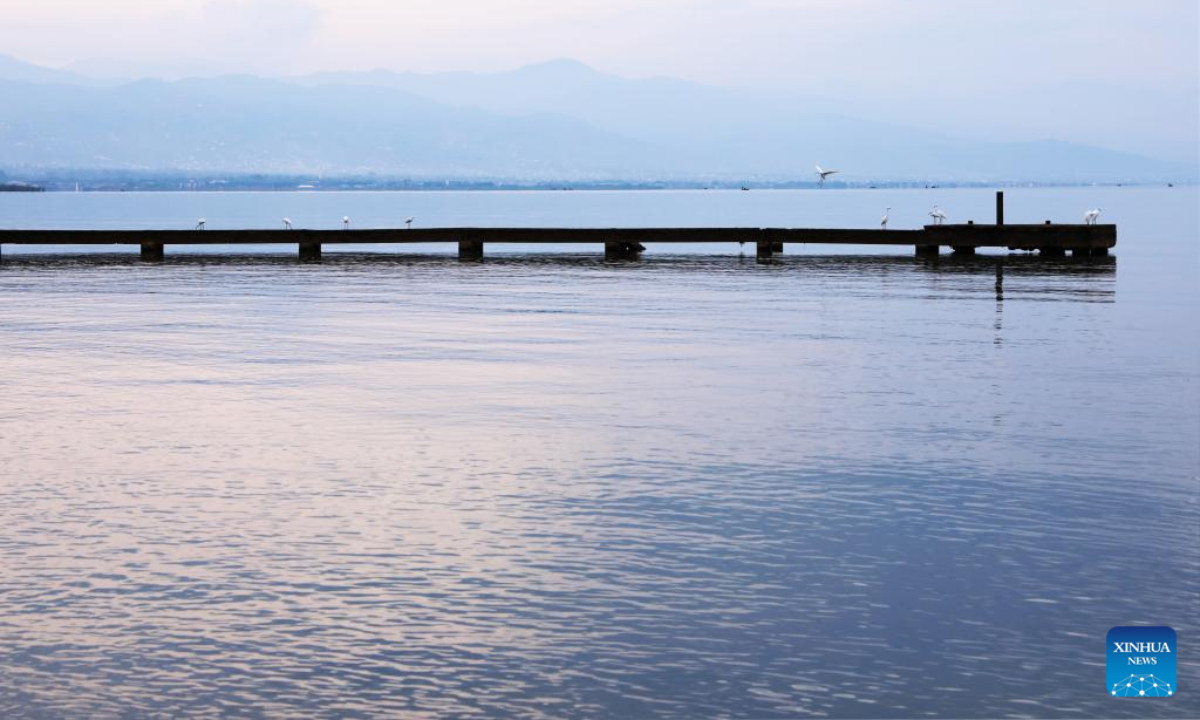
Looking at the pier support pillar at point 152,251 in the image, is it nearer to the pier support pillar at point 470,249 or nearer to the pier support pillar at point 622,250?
the pier support pillar at point 470,249

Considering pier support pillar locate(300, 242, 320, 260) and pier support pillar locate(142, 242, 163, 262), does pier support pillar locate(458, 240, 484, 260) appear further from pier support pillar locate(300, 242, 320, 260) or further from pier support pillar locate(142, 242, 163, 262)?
pier support pillar locate(142, 242, 163, 262)

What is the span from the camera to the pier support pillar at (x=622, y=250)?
71500 mm

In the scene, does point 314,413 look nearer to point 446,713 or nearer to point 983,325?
point 446,713

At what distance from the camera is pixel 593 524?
1409cm

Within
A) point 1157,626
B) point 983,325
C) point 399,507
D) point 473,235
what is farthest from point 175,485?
point 473,235

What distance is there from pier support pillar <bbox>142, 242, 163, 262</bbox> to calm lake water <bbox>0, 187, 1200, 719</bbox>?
40.3 m

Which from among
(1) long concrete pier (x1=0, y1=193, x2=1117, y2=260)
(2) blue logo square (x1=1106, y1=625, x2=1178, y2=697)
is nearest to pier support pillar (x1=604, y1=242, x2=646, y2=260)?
(1) long concrete pier (x1=0, y1=193, x2=1117, y2=260)

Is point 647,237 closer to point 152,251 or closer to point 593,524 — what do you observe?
point 152,251

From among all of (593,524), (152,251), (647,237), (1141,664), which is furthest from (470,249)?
(1141,664)

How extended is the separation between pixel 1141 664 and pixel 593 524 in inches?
218

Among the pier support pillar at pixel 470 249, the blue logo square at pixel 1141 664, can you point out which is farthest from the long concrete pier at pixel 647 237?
the blue logo square at pixel 1141 664

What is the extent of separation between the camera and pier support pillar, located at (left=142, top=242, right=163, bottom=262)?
71.2 m

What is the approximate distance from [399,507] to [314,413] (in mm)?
6627

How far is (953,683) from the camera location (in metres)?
9.66
